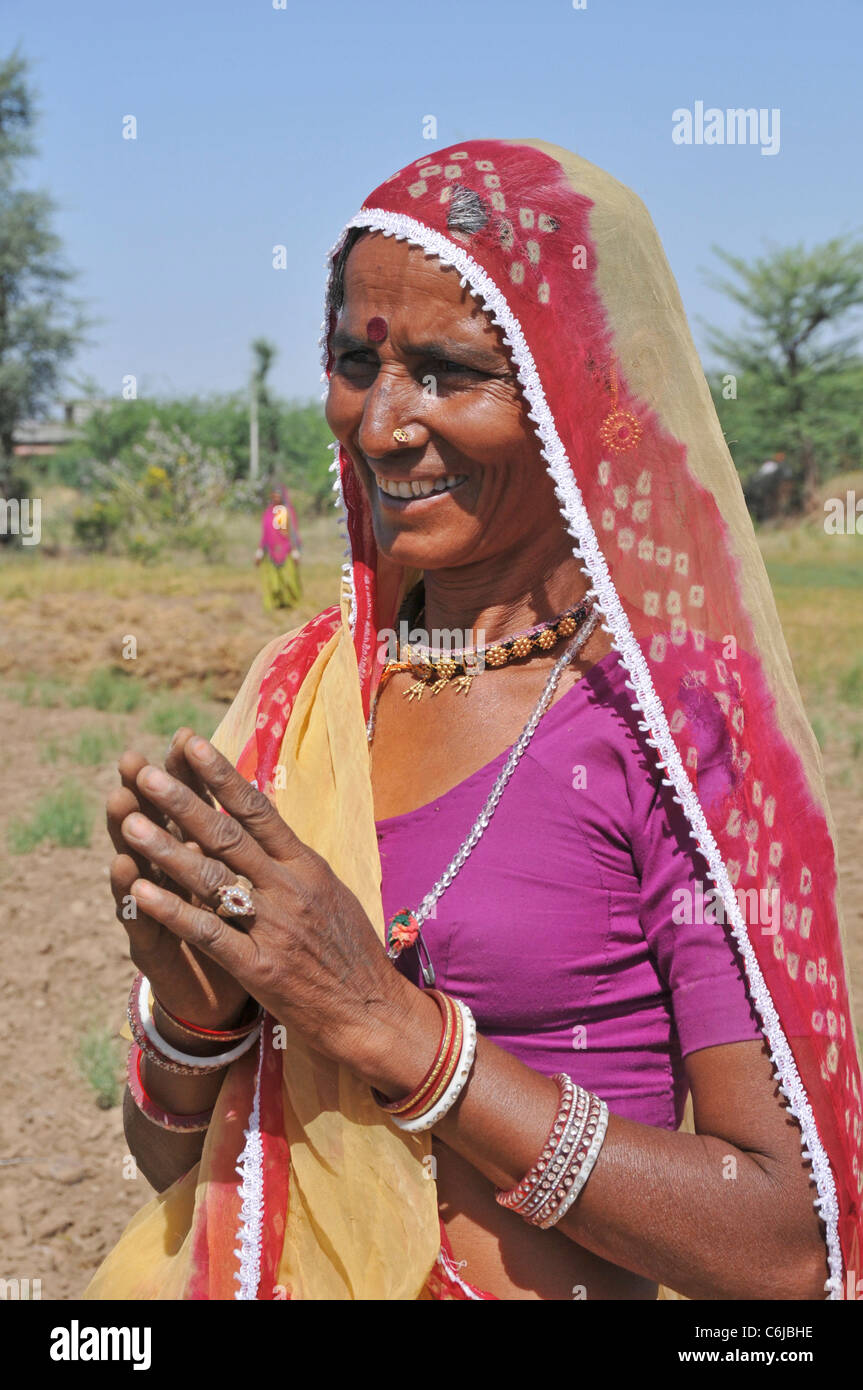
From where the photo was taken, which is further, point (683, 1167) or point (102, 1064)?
point (102, 1064)

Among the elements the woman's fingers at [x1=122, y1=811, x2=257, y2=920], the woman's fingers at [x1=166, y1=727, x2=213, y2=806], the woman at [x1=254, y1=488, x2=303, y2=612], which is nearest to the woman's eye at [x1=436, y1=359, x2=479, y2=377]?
the woman's fingers at [x1=166, y1=727, x2=213, y2=806]

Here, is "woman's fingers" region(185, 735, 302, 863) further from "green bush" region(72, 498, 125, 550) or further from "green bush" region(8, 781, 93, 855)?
"green bush" region(72, 498, 125, 550)

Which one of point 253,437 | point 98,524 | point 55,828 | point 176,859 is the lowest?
point 55,828

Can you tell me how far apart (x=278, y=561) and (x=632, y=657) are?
14049mm

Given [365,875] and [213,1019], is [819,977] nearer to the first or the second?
[365,875]

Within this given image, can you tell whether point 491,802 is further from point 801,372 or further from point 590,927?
point 801,372

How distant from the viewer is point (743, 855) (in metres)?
1.66

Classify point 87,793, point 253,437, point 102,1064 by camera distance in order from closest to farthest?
point 102,1064 → point 87,793 → point 253,437

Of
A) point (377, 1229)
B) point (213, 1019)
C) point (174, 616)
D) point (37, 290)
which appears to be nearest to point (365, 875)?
point (213, 1019)

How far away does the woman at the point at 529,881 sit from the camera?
5.25ft

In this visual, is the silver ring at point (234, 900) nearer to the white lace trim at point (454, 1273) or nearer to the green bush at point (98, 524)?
the white lace trim at point (454, 1273)

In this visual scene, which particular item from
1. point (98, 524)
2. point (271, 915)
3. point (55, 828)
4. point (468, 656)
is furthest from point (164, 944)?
point (98, 524)

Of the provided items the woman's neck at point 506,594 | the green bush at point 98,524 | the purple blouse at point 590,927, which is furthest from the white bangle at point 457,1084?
the green bush at point 98,524

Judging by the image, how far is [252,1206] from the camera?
5.95ft
